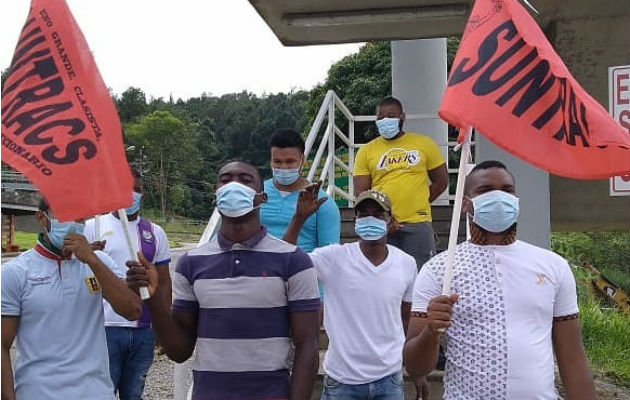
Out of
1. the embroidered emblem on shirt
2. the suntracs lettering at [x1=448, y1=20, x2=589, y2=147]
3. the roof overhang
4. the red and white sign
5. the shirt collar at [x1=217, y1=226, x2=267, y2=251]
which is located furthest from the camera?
the roof overhang

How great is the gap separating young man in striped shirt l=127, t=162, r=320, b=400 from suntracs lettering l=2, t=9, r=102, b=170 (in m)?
0.52

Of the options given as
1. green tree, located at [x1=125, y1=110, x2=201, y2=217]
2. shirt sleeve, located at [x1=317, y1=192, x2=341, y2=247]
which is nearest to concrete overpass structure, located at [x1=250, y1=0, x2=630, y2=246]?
shirt sleeve, located at [x1=317, y1=192, x2=341, y2=247]

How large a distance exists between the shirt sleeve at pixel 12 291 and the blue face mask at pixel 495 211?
187 centimetres

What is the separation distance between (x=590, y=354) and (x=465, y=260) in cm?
720

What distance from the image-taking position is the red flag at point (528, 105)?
102 inches

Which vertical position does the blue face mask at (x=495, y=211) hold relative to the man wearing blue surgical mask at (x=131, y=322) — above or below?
above

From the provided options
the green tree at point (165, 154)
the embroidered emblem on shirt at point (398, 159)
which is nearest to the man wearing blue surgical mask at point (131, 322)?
the embroidered emblem on shirt at point (398, 159)

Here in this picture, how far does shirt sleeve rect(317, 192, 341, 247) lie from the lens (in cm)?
391

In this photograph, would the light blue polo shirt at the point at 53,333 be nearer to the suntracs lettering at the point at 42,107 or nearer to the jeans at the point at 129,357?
the suntracs lettering at the point at 42,107

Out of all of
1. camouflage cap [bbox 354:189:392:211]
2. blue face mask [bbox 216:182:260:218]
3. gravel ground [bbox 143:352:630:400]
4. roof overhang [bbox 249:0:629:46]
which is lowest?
gravel ground [bbox 143:352:630:400]

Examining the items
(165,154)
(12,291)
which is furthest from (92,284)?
(165,154)

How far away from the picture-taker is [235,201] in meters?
2.88

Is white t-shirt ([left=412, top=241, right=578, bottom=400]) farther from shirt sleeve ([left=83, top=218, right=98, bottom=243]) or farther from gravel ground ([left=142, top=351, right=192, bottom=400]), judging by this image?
gravel ground ([left=142, top=351, right=192, bottom=400])

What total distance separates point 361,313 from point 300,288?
93cm
